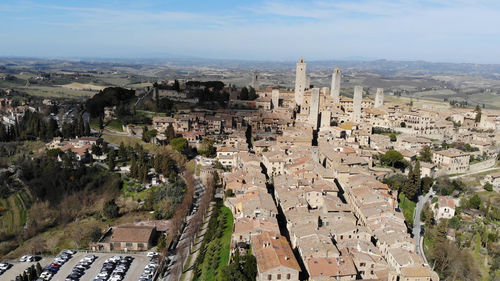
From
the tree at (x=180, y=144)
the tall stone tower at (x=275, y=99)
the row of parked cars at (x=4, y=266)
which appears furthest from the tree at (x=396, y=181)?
the row of parked cars at (x=4, y=266)

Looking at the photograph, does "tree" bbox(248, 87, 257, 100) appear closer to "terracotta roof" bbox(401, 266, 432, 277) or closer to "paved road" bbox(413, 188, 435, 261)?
"paved road" bbox(413, 188, 435, 261)

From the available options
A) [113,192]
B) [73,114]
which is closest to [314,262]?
[113,192]

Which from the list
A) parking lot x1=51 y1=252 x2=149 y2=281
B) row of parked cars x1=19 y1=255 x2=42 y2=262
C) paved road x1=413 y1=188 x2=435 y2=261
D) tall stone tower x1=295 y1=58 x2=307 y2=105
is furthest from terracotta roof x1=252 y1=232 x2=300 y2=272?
tall stone tower x1=295 y1=58 x2=307 y2=105

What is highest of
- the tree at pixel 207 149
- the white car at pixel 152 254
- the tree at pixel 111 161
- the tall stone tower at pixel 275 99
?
the tall stone tower at pixel 275 99

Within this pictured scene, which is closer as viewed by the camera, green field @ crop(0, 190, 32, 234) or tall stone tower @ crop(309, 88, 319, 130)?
green field @ crop(0, 190, 32, 234)

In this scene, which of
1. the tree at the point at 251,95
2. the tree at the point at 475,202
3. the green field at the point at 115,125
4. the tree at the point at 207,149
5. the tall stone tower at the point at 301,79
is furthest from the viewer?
the tree at the point at 251,95

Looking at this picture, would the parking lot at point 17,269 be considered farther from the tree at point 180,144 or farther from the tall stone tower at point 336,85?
the tall stone tower at point 336,85

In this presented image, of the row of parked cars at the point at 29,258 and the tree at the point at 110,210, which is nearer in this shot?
the row of parked cars at the point at 29,258
